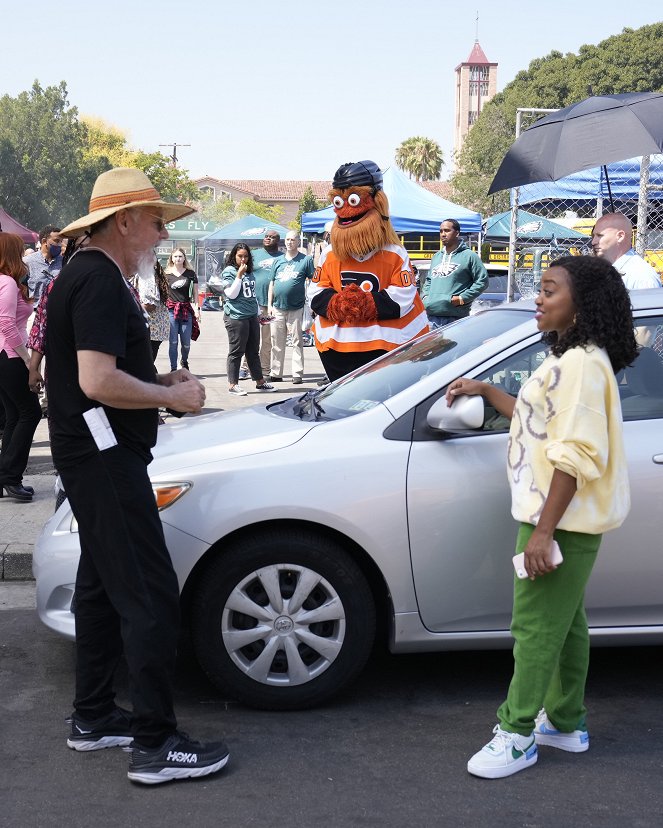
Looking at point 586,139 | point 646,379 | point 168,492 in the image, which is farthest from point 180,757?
point 586,139

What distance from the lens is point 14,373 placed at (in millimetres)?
6711

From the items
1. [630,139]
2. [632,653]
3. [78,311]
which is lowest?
[632,653]

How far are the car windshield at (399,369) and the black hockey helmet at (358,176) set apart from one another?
1484mm

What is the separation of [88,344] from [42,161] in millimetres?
64679

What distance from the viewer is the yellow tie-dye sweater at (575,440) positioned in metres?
3.11

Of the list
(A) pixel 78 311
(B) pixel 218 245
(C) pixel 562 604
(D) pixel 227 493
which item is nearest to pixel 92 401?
Result: (A) pixel 78 311

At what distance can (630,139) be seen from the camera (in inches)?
265

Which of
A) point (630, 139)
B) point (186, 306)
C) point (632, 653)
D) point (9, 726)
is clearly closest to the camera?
point (9, 726)

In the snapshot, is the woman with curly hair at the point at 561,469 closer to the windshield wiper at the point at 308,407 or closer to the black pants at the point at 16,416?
the windshield wiper at the point at 308,407

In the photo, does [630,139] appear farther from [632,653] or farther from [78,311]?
[78,311]

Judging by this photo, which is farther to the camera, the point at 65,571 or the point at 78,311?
the point at 65,571

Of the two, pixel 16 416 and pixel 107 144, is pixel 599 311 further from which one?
pixel 107 144

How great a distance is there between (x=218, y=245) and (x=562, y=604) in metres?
40.6

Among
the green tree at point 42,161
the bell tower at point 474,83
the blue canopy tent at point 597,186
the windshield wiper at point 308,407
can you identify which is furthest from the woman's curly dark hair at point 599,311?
the bell tower at point 474,83
